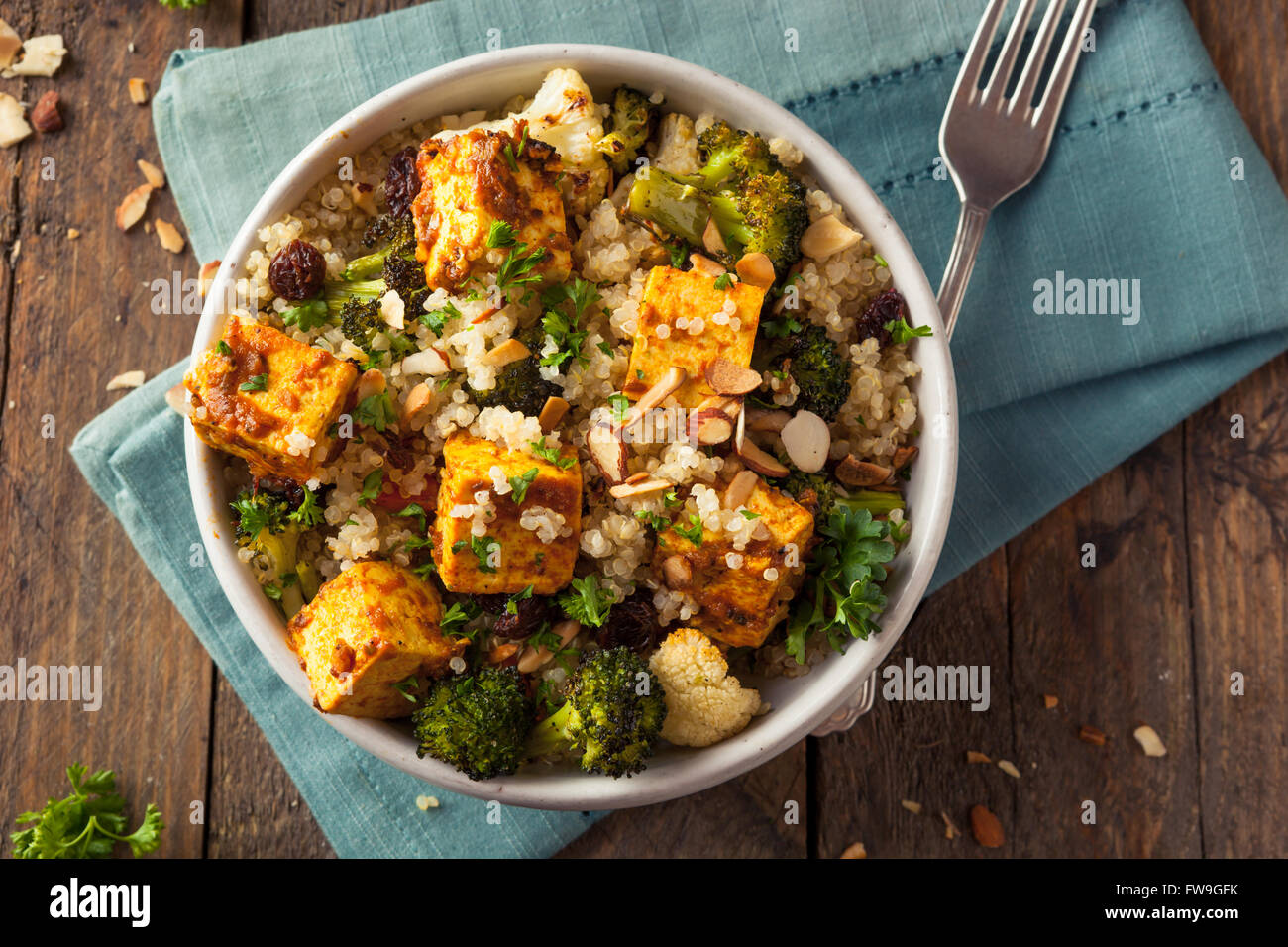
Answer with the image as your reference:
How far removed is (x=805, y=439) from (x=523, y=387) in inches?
23.8

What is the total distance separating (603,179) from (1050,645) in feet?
6.29

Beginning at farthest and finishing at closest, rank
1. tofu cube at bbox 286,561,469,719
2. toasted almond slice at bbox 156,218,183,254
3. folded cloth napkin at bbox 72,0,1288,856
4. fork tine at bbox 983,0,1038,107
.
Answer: toasted almond slice at bbox 156,218,183,254
folded cloth napkin at bbox 72,0,1288,856
fork tine at bbox 983,0,1038,107
tofu cube at bbox 286,561,469,719

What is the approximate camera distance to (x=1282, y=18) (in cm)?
298

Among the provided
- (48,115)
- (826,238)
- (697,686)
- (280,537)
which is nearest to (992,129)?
(826,238)

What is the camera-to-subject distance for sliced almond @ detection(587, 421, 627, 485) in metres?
2.06

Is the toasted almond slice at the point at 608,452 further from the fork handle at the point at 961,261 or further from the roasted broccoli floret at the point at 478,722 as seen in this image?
the fork handle at the point at 961,261

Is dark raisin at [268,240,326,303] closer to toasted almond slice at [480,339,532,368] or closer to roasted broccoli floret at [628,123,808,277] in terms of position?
toasted almond slice at [480,339,532,368]

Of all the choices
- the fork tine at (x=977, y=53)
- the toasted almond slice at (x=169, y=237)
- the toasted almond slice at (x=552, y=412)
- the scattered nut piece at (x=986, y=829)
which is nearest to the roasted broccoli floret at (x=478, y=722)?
the toasted almond slice at (x=552, y=412)

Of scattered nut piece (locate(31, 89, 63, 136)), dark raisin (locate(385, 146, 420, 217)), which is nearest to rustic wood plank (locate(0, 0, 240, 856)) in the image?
scattered nut piece (locate(31, 89, 63, 136))

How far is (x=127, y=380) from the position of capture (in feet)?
9.68

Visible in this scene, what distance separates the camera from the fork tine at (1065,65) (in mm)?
2639

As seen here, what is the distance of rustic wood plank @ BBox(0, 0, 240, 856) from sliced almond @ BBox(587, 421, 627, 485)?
1.56 m
